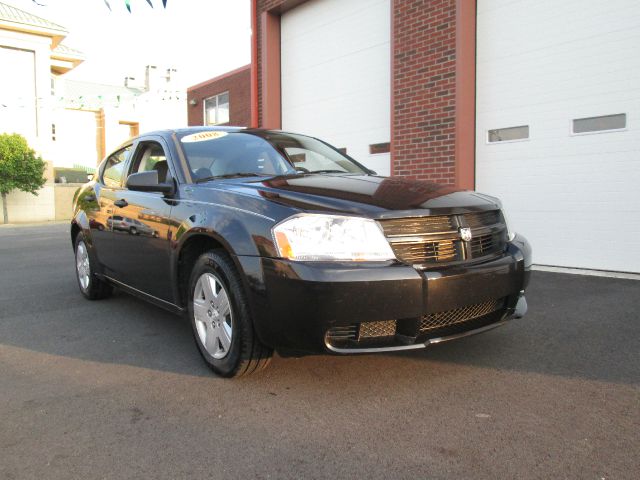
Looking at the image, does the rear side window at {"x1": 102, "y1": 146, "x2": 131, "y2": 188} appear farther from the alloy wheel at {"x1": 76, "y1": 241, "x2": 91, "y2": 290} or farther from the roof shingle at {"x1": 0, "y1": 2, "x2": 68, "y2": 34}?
the roof shingle at {"x1": 0, "y1": 2, "x2": 68, "y2": 34}

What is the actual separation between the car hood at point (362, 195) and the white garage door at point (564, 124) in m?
3.54

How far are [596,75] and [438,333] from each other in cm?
500

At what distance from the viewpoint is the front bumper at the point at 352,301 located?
2.68 meters

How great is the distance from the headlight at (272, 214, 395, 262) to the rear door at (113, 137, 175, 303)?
3.93ft

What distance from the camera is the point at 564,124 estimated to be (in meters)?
6.75

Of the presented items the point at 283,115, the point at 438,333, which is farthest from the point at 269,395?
the point at 283,115

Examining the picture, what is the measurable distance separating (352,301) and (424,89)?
596 cm

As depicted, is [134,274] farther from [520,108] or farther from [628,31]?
[628,31]

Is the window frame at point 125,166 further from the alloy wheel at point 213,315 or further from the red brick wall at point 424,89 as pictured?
the red brick wall at point 424,89

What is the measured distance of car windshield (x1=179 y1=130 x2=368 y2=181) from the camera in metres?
3.88

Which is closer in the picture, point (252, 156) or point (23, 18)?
point (252, 156)

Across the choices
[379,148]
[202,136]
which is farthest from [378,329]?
[379,148]

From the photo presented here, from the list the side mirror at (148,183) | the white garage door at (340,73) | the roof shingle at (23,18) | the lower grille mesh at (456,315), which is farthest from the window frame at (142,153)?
the roof shingle at (23,18)

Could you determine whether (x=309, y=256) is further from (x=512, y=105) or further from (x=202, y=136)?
(x=512, y=105)
